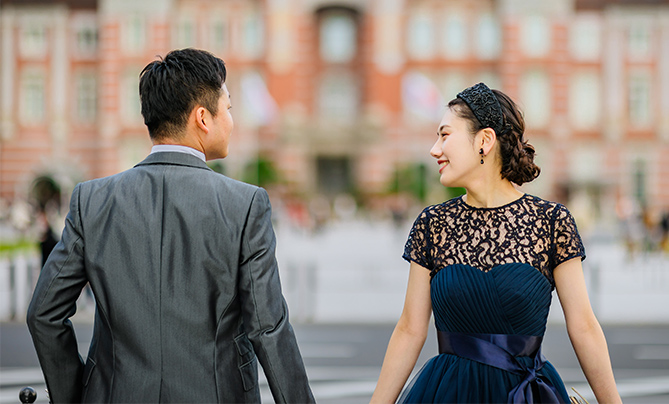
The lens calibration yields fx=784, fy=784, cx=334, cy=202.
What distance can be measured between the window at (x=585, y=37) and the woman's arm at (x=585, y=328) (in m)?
42.5

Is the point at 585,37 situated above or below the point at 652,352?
above

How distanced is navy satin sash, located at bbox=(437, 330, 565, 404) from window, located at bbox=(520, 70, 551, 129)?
1615 inches

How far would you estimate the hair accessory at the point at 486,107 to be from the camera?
2713 mm

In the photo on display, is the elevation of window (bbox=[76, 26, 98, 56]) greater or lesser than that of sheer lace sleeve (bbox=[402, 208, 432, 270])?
greater

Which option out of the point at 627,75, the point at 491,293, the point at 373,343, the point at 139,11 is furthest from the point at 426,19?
the point at 491,293

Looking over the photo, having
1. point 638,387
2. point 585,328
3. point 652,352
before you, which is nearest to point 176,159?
point 585,328

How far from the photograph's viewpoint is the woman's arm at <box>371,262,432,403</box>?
2734 millimetres

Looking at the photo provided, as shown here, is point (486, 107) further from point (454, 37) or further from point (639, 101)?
point (639, 101)

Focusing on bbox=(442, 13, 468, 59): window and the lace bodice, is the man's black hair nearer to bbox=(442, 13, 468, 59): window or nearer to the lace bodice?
the lace bodice

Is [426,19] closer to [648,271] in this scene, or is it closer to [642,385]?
[648,271]

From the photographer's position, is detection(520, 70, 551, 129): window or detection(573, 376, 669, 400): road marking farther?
detection(520, 70, 551, 129): window

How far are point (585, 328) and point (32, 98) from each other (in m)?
45.3

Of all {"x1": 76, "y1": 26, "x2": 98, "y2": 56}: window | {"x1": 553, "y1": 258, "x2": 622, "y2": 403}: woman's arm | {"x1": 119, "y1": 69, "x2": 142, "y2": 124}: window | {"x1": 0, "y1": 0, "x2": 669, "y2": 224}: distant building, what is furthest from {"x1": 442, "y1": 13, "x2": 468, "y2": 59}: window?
{"x1": 553, "y1": 258, "x2": 622, "y2": 403}: woman's arm

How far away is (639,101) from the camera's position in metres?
42.1
